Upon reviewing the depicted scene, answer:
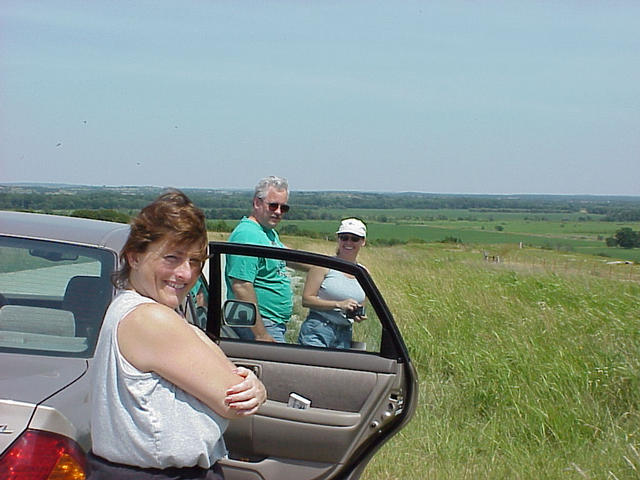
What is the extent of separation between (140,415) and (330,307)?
72.8 inches

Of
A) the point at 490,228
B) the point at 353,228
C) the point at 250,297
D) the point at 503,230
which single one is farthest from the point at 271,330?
the point at 490,228

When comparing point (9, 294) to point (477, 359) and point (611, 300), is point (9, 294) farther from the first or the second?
point (611, 300)

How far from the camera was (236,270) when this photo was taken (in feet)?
14.8

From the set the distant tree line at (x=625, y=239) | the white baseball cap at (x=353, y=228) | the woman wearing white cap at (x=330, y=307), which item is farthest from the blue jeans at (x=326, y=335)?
the distant tree line at (x=625, y=239)

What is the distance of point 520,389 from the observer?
6.73 metres

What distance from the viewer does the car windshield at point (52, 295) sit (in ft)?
11.1

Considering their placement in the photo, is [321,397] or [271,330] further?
[271,330]

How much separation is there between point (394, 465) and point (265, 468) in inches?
64.2

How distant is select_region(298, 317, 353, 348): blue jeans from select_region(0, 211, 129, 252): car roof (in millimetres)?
1032

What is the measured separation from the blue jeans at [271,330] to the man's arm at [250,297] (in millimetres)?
27

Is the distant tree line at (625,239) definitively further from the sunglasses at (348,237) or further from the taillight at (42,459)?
the taillight at (42,459)

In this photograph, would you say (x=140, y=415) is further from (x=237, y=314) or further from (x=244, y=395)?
(x=237, y=314)

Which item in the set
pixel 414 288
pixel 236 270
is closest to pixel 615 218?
pixel 414 288

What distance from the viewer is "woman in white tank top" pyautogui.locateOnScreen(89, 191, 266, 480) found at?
7.97ft
